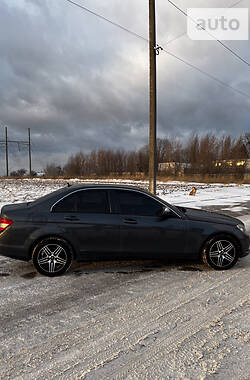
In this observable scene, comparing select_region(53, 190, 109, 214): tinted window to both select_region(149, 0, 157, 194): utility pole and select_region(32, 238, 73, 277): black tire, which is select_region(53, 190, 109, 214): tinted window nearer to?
select_region(32, 238, 73, 277): black tire

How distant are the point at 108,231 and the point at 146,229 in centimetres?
64

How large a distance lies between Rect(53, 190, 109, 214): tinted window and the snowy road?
3.61ft

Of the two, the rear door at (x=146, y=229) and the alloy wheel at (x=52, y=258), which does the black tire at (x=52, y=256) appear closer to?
the alloy wheel at (x=52, y=258)

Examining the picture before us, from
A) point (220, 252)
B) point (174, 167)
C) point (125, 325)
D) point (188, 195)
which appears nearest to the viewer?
point (125, 325)

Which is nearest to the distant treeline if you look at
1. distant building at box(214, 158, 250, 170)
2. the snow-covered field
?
distant building at box(214, 158, 250, 170)

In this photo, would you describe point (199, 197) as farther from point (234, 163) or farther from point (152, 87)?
point (234, 163)

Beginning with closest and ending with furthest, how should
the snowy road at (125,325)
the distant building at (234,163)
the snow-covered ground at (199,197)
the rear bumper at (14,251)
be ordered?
the snowy road at (125,325) → the rear bumper at (14,251) → the snow-covered ground at (199,197) → the distant building at (234,163)

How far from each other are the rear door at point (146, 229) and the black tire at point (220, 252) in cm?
47

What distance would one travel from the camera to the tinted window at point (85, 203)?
428 cm

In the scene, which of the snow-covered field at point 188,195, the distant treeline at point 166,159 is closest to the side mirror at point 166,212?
the snow-covered field at point 188,195

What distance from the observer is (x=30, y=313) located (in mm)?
3051

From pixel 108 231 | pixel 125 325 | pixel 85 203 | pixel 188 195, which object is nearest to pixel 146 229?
pixel 108 231

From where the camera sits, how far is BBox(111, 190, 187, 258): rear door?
13.9 ft

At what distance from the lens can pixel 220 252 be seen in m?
4.49
